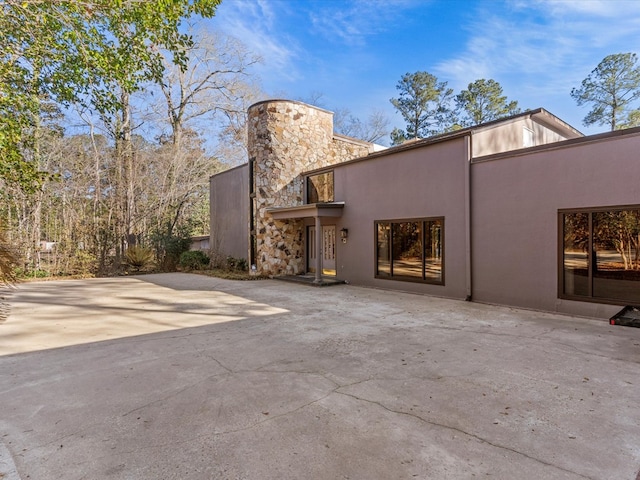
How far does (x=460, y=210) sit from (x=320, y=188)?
5.25 metres

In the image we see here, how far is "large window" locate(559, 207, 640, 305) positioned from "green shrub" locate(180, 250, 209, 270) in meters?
12.7

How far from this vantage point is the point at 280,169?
1173 centimetres

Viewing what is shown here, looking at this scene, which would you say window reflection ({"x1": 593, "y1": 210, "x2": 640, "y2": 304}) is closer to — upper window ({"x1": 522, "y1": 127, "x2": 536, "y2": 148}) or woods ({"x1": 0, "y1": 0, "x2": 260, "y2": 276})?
upper window ({"x1": 522, "y1": 127, "x2": 536, "y2": 148})

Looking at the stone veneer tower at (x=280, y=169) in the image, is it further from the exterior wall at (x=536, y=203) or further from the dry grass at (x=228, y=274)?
the exterior wall at (x=536, y=203)

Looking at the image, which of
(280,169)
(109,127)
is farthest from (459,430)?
(109,127)

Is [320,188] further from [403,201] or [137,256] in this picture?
[137,256]

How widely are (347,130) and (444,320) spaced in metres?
21.5

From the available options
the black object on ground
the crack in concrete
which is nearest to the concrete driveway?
the crack in concrete

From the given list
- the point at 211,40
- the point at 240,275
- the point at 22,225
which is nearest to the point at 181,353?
the point at 240,275

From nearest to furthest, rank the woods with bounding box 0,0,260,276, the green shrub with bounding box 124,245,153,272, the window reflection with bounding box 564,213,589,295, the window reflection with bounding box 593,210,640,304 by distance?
the woods with bounding box 0,0,260,276, the window reflection with bounding box 593,210,640,304, the window reflection with bounding box 564,213,589,295, the green shrub with bounding box 124,245,153,272

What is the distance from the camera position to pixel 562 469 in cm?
199

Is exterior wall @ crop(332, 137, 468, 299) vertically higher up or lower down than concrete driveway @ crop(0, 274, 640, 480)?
higher up

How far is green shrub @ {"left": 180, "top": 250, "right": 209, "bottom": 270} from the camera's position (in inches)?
565

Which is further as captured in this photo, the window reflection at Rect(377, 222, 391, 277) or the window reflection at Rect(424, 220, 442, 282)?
the window reflection at Rect(377, 222, 391, 277)
